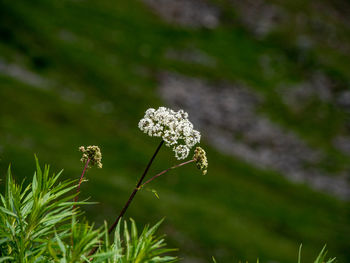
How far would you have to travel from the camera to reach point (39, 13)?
5291 cm

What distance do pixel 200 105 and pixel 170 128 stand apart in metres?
49.9

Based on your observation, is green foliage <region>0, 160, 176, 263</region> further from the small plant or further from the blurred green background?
the blurred green background

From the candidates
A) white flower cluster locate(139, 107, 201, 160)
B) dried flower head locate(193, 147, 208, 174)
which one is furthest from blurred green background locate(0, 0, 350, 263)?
white flower cluster locate(139, 107, 201, 160)

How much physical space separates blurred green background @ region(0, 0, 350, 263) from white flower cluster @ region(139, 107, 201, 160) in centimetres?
2366

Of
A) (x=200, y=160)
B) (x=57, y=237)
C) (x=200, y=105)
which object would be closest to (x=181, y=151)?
(x=200, y=160)

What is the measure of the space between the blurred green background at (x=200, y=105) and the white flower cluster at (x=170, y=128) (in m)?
23.7

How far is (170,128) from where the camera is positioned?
15.6ft

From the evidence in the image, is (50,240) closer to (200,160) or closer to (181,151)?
(181,151)

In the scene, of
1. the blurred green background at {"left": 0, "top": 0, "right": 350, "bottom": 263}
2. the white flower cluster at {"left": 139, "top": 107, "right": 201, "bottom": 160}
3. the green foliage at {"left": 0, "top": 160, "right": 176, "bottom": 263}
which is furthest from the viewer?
the blurred green background at {"left": 0, "top": 0, "right": 350, "bottom": 263}

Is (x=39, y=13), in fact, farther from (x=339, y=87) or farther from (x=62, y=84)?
(x=339, y=87)

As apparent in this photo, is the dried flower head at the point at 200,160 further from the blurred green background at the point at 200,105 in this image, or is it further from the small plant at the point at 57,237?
the blurred green background at the point at 200,105

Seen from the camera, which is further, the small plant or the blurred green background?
the blurred green background

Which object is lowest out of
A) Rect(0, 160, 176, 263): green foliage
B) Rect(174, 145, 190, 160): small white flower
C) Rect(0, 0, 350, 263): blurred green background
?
Rect(0, 160, 176, 263): green foliage

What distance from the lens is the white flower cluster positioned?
4.72 meters
